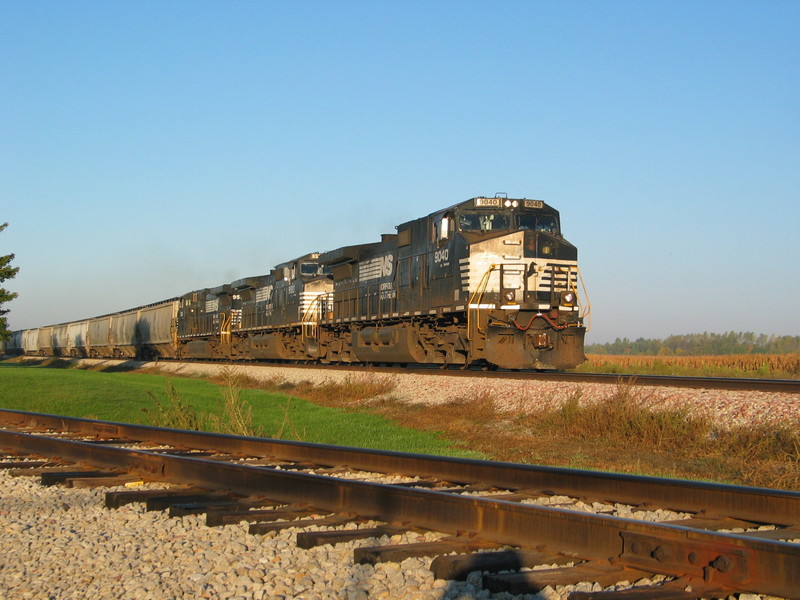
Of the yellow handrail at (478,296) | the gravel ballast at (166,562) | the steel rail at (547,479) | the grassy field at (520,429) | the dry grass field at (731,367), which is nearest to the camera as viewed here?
the gravel ballast at (166,562)

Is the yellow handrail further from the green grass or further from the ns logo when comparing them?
the ns logo

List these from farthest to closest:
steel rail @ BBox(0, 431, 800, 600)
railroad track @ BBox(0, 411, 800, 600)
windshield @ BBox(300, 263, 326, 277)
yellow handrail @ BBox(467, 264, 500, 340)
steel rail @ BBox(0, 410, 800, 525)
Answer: windshield @ BBox(300, 263, 326, 277) < yellow handrail @ BBox(467, 264, 500, 340) < steel rail @ BBox(0, 410, 800, 525) < railroad track @ BBox(0, 411, 800, 600) < steel rail @ BBox(0, 431, 800, 600)

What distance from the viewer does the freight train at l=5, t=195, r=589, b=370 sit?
17531 millimetres

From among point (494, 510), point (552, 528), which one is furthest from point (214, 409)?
point (552, 528)

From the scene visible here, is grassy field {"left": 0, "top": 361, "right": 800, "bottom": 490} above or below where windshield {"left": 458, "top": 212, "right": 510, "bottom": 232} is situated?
below

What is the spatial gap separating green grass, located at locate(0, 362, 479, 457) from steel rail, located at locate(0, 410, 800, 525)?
7.23ft

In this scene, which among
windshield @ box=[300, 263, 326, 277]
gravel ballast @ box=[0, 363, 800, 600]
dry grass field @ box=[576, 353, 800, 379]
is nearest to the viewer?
gravel ballast @ box=[0, 363, 800, 600]

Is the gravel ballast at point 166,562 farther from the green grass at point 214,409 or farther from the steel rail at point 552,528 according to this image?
the green grass at point 214,409

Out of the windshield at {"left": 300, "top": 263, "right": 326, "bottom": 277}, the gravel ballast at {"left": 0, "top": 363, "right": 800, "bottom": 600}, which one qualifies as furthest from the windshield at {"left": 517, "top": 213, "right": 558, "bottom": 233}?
the gravel ballast at {"left": 0, "top": 363, "right": 800, "bottom": 600}

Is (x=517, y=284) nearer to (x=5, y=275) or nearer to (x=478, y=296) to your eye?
(x=478, y=296)

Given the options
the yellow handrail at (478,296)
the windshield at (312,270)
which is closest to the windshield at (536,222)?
the yellow handrail at (478,296)

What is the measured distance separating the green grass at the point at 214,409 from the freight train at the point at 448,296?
3.69 meters

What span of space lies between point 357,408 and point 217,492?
9865 mm

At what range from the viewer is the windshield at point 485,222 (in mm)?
18188
